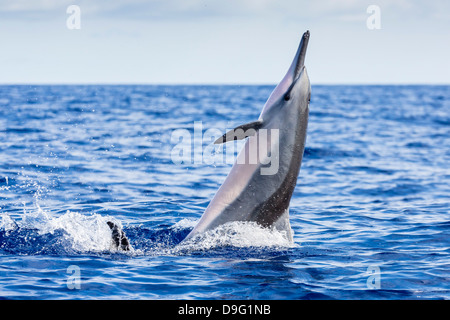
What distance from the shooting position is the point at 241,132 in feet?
32.8

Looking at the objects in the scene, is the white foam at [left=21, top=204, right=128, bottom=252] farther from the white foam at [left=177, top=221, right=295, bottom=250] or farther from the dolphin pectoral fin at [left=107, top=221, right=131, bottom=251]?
the white foam at [left=177, top=221, right=295, bottom=250]

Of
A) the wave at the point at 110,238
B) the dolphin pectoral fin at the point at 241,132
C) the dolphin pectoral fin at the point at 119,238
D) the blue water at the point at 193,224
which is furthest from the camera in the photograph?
the wave at the point at 110,238

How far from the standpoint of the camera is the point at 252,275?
915 cm

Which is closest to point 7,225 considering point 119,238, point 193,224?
point 119,238

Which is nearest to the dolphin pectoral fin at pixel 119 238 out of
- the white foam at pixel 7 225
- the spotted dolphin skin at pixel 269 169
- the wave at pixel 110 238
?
the wave at pixel 110 238

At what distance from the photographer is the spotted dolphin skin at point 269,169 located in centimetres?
1022

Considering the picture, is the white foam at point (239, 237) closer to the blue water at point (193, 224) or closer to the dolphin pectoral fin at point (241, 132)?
the blue water at point (193, 224)

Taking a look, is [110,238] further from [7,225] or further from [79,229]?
[7,225]

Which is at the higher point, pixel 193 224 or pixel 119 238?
pixel 119 238

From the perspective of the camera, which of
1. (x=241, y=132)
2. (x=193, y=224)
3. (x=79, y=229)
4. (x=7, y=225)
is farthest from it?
(x=193, y=224)

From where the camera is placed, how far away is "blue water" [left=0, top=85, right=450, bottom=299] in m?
8.84

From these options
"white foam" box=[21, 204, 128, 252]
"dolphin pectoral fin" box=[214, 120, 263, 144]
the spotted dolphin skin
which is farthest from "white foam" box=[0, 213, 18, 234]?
"dolphin pectoral fin" box=[214, 120, 263, 144]

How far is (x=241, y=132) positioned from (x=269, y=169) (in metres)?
0.82

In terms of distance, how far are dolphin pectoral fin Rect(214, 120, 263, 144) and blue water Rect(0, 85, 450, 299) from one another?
1585 millimetres
